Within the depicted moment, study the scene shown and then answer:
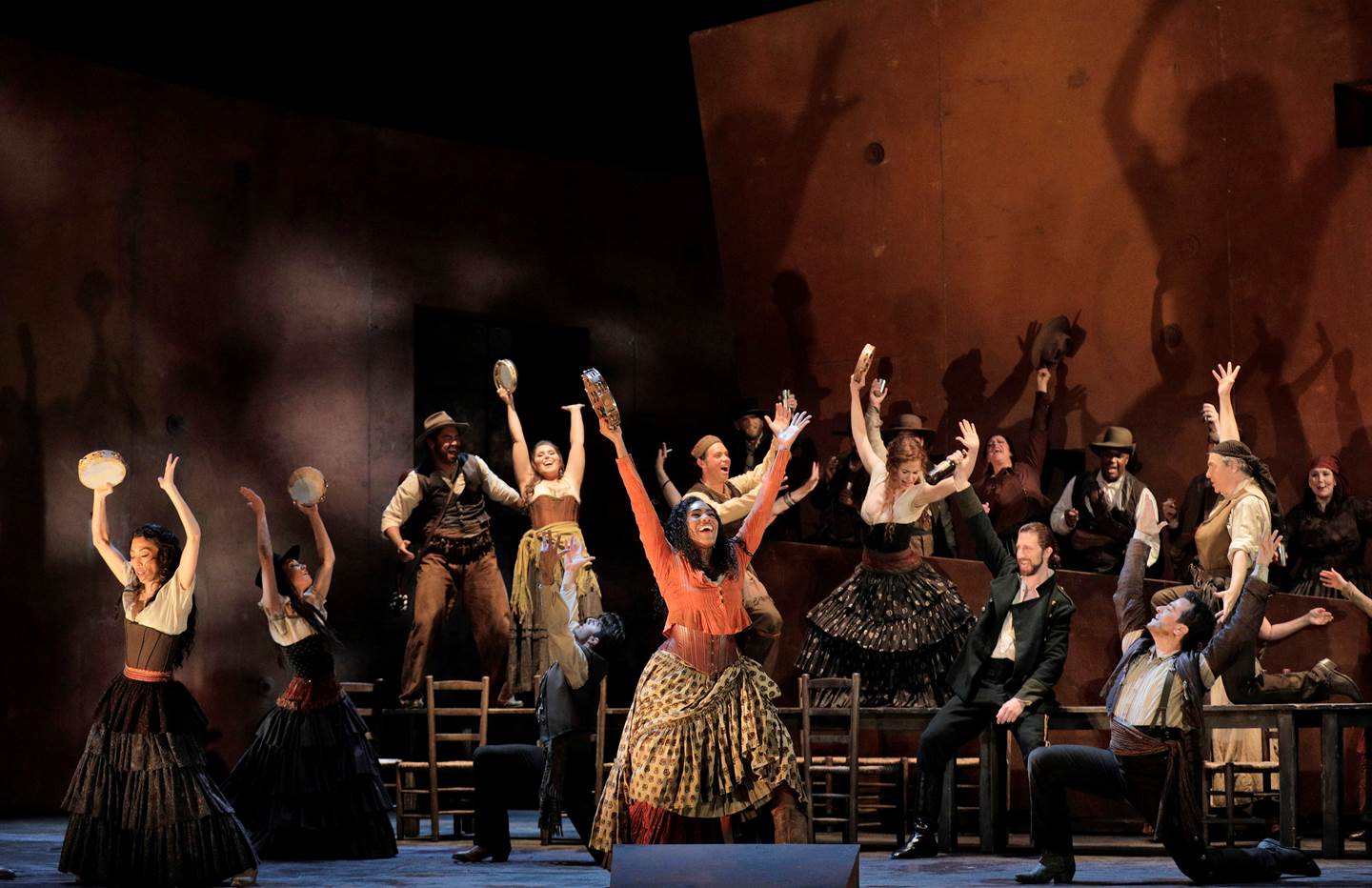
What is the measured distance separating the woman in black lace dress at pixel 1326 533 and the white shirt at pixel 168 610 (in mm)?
5318

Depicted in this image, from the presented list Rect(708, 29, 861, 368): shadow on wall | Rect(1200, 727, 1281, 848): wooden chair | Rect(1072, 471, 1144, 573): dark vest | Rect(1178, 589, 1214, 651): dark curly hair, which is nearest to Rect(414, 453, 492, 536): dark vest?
Rect(708, 29, 861, 368): shadow on wall

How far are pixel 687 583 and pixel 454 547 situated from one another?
4048mm

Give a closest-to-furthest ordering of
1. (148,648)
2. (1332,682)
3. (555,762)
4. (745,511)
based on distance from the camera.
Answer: (148,648)
(555,762)
(1332,682)
(745,511)

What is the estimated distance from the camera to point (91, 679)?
947 cm

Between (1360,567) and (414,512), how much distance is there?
5405 millimetres

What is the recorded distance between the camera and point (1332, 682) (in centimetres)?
719

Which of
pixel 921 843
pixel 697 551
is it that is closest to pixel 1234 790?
pixel 921 843

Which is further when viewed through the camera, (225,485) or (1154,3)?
(225,485)

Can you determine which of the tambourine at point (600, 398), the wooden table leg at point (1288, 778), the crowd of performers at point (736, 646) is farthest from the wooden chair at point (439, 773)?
the wooden table leg at point (1288, 778)

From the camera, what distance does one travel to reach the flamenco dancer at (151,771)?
5.89 metres

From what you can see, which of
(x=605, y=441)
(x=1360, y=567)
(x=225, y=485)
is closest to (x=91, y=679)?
(x=225, y=485)

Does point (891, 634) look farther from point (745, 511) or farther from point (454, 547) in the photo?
point (454, 547)

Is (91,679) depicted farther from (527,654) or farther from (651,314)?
(651,314)

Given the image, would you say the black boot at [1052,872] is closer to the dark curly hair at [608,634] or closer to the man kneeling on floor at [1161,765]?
the man kneeling on floor at [1161,765]
